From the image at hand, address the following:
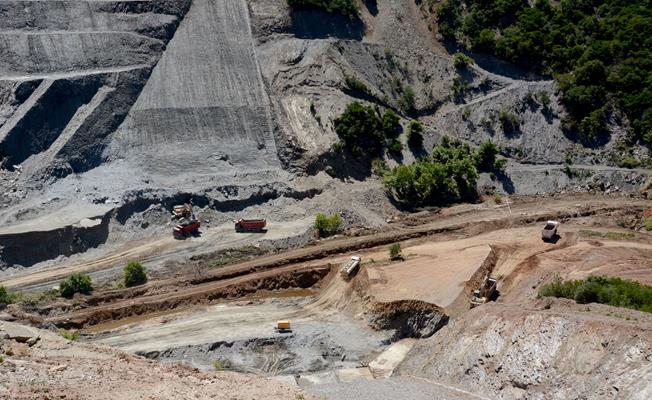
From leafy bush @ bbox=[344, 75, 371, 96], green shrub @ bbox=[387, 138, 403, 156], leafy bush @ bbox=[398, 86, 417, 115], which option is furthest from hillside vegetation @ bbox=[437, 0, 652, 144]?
green shrub @ bbox=[387, 138, 403, 156]

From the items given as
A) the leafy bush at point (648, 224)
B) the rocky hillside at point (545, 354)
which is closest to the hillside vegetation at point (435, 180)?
the leafy bush at point (648, 224)

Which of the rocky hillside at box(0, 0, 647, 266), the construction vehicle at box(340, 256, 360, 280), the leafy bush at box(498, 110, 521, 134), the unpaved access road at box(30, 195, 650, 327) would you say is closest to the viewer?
the unpaved access road at box(30, 195, 650, 327)

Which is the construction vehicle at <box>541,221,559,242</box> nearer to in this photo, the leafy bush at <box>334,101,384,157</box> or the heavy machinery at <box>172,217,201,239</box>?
the leafy bush at <box>334,101,384,157</box>

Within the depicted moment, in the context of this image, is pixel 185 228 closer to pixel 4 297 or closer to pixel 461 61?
pixel 4 297

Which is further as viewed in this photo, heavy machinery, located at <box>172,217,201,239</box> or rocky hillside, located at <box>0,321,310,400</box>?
heavy machinery, located at <box>172,217,201,239</box>

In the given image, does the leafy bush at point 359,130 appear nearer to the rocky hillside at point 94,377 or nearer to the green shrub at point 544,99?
the green shrub at point 544,99

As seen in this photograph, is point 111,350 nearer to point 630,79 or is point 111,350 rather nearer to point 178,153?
point 178,153

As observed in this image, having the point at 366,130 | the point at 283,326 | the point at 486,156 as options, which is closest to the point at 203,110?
the point at 366,130
